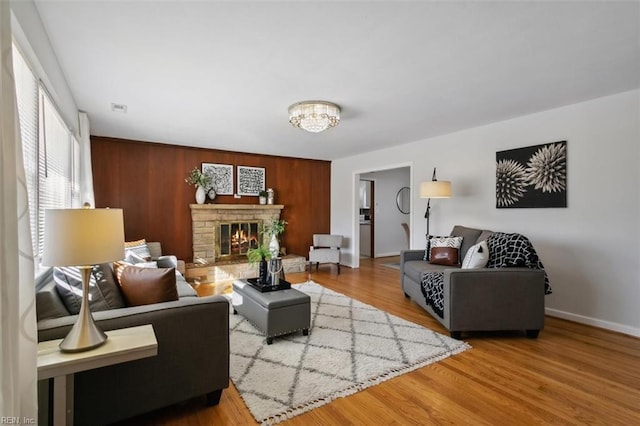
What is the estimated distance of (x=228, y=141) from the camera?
506 centimetres

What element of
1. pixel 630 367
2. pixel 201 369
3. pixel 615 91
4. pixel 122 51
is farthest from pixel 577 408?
pixel 122 51

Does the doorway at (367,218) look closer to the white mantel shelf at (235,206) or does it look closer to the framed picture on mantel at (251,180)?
the white mantel shelf at (235,206)

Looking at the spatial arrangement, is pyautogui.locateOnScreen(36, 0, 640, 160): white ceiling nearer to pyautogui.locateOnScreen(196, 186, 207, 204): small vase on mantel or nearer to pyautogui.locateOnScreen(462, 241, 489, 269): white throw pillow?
pyautogui.locateOnScreen(462, 241, 489, 269): white throw pillow

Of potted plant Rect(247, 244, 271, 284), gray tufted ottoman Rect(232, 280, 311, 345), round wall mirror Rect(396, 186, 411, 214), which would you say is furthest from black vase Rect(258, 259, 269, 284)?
round wall mirror Rect(396, 186, 411, 214)

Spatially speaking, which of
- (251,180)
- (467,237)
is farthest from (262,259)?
(251,180)

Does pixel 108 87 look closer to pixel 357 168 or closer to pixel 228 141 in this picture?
pixel 228 141

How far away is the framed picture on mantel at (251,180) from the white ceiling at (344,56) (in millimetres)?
2207

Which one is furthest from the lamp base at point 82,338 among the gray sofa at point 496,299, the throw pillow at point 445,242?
the throw pillow at point 445,242

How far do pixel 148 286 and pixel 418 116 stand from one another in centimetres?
323

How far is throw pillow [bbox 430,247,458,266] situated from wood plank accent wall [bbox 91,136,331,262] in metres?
3.34

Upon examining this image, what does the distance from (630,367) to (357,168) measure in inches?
186

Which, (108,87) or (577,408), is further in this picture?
(108,87)

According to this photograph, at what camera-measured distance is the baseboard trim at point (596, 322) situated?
2.99 meters

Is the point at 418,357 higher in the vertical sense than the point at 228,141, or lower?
lower
